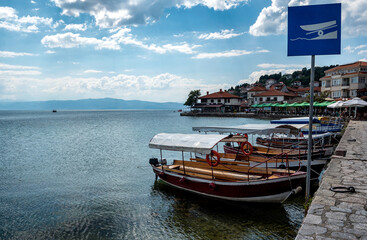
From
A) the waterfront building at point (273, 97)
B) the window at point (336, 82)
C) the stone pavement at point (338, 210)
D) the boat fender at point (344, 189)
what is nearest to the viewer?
the stone pavement at point (338, 210)

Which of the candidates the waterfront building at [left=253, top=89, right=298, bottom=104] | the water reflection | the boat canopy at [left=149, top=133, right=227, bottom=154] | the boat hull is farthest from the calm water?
the waterfront building at [left=253, top=89, right=298, bottom=104]

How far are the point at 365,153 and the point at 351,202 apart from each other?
7.59m

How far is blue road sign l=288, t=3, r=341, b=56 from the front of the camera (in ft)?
21.2

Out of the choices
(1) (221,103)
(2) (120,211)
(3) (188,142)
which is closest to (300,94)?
(1) (221,103)

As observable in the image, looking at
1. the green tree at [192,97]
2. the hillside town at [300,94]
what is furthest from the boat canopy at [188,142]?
the green tree at [192,97]

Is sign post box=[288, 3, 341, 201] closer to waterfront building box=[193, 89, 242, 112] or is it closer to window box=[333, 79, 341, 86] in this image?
window box=[333, 79, 341, 86]

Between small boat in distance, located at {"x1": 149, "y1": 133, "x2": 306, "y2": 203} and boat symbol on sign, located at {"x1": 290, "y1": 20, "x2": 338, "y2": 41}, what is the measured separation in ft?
19.5

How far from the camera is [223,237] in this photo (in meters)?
9.38

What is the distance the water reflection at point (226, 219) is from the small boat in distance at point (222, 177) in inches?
14.9

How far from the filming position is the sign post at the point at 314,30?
6.46 meters

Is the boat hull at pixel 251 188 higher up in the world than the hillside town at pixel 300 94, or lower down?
lower down

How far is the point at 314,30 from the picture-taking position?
6605 mm

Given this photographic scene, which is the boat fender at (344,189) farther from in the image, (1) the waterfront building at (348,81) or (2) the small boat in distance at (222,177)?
(1) the waterfront building at (348,81)

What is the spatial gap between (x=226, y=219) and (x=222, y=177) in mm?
2239
